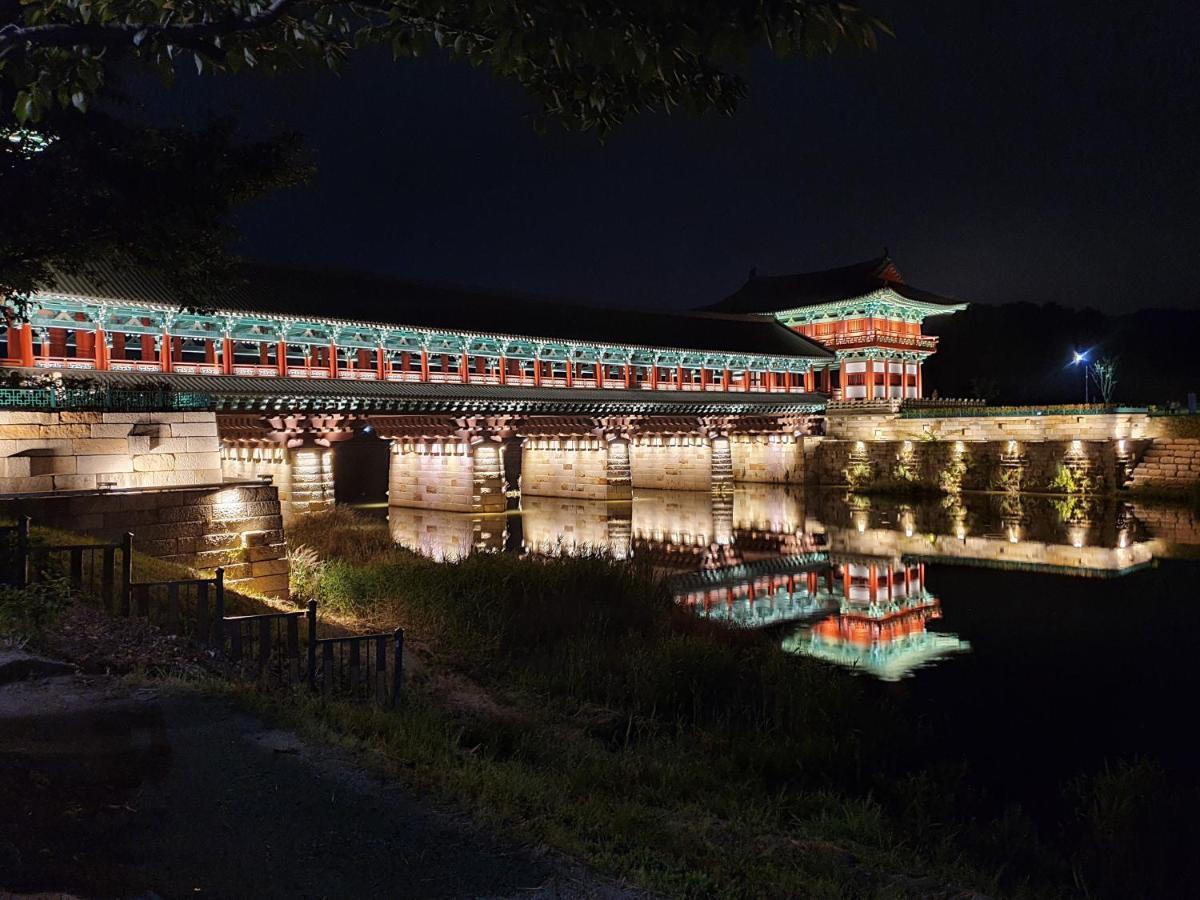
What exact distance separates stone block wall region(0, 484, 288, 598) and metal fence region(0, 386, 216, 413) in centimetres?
204

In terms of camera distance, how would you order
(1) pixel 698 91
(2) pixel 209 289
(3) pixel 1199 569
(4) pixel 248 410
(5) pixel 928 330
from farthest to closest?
(5) pixel 928 330 < (4) pixel 248 410 < (3) pixel 1199 569 < (2) pixel 209 289 < (1) pixel 698 91

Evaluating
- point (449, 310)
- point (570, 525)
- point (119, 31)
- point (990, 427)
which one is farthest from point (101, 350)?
point (990, 427)

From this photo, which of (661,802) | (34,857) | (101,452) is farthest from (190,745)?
(101,452)

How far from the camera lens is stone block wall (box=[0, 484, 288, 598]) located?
542 inches

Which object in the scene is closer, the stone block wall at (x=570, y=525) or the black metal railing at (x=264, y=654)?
the black metal railing at (x=264, y=654)

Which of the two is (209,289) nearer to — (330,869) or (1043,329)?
(330,869)

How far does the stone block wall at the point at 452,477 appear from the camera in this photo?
37.3 metres

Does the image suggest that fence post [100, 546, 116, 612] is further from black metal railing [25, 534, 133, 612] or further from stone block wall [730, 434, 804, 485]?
stone block wall [730, 434, 804, 485]

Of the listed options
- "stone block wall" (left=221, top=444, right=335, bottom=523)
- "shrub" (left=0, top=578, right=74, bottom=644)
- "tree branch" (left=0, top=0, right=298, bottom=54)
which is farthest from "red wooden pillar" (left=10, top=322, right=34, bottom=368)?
"tree branch" (left=0, top=0, right=298, bottom=54)

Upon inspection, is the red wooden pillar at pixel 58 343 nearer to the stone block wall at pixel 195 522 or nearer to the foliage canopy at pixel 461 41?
the stone block wall at pixel 195 522

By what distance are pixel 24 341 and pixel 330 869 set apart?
25.6 meters

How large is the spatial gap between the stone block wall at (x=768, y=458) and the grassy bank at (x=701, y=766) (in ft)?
129

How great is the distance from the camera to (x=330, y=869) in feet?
15.8

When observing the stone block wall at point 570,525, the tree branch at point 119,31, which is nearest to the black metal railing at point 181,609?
the tree branch at point 119,31
